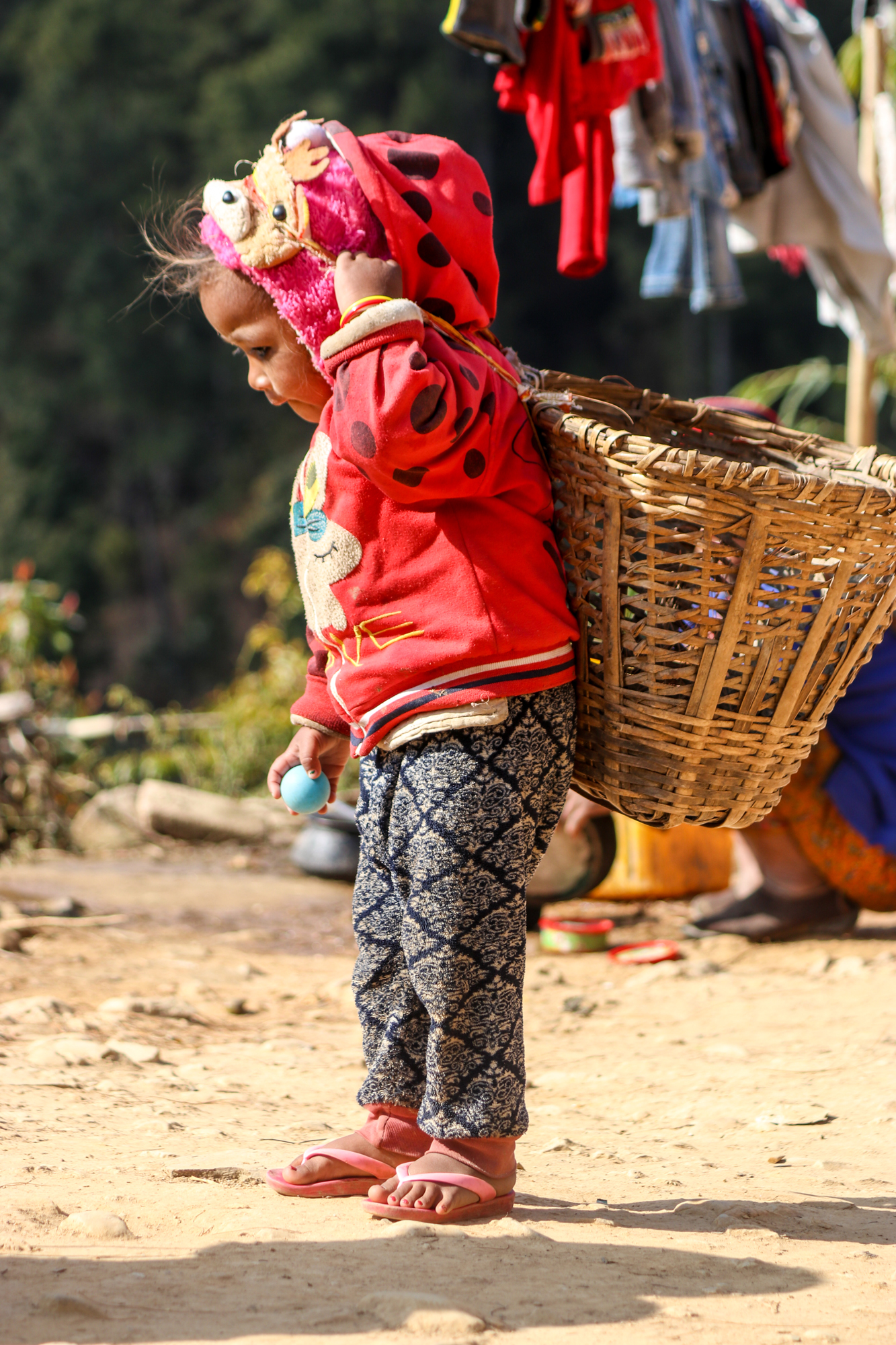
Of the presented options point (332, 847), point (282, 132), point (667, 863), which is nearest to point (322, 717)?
point (282, 132)

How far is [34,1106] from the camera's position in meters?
2.37

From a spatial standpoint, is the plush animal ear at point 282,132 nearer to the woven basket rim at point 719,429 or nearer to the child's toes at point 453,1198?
the woven basket rim at point 719,429

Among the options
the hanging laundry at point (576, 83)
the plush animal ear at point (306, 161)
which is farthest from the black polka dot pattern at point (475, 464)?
the hanging laundry at point (576, 83)

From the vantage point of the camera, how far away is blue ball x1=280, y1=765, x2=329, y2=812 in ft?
6.75

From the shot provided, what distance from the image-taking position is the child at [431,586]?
5.83ft

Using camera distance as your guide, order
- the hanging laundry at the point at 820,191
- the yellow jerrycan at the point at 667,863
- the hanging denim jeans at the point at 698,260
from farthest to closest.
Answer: the hanging laundry at the point at 820,191
the hanging denim jeans at the point at 698,260
the yellow jerrycan at the point at 667,863

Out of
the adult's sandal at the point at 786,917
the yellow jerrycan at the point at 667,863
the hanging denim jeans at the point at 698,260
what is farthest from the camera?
the hanging denim jeans at the point at 698,260

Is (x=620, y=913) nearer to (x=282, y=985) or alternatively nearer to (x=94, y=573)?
(x=282, y=985)

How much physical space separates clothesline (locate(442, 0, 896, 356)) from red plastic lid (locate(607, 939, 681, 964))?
2.10 m

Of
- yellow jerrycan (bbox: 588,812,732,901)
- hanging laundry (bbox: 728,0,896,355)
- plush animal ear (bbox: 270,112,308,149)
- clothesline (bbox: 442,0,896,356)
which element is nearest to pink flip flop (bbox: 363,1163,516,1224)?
plush animal ear (bbox: 270,112,308,149)

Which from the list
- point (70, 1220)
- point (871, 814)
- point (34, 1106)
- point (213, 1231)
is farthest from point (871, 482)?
point (871, 814)

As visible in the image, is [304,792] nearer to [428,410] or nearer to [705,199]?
[428,410]

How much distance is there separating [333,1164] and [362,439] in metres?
1.10

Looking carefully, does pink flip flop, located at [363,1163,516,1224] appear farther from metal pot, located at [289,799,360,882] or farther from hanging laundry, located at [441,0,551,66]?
hanging laundry, located at [441,0,551,66]
